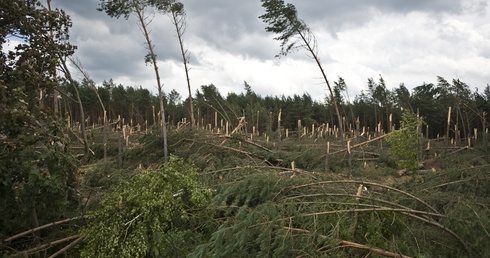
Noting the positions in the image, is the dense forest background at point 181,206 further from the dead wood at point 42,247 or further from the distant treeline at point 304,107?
the distant treeline at point 304,107

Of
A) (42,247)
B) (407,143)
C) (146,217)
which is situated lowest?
(42,247)

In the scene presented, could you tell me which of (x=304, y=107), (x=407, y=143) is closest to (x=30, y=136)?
(x=407, y=143)

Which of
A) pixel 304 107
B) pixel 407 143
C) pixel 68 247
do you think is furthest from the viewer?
pixel 304 107

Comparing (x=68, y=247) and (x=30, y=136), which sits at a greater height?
(x=30, y=136)

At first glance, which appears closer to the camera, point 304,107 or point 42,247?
point 42,247

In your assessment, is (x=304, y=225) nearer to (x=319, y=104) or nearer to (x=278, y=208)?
(x=278, y=208)

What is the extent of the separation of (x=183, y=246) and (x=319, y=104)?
4560cm

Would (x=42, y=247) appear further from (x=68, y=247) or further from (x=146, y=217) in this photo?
(x=146, y=217)

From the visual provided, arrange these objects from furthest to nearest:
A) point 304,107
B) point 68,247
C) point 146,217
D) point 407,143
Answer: point 304,107 → point 407,143 → point 68,247 → point 146,217

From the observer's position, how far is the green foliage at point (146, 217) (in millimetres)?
5156

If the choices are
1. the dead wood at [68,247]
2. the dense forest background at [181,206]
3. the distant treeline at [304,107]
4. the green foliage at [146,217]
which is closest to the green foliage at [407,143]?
the dense forest background at [181,206]

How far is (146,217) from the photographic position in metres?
5.43

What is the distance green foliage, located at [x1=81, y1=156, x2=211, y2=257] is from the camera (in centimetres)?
516

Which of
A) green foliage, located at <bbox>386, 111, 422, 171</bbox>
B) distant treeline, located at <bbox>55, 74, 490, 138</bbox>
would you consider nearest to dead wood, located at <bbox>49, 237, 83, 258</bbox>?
green foliage, located at <bbox>386, 111, 422, 171</bbox>
